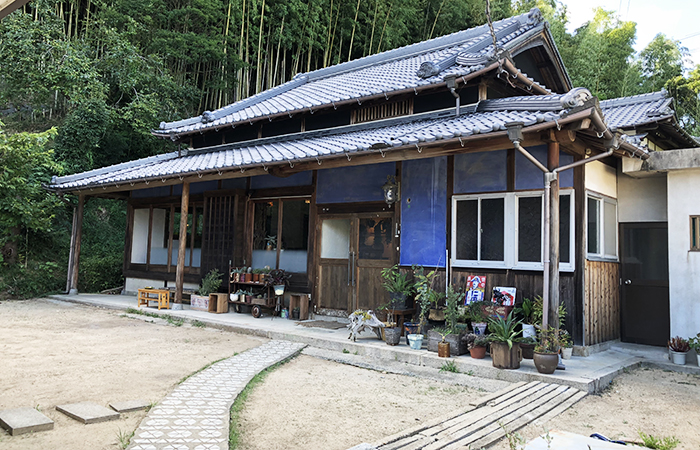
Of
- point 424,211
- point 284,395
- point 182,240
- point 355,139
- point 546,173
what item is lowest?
point 284,395

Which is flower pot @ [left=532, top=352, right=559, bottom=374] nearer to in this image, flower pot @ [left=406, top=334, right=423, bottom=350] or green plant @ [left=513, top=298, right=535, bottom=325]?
green plant @ [left=513, top=298, right=535, bottom=325]

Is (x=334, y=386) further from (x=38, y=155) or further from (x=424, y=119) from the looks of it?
(x=38, y=155)

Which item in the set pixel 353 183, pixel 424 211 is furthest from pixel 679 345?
pixel 353 183

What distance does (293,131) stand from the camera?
9.94 m

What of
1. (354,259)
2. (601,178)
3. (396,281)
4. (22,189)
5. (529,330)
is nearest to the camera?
(529,330)

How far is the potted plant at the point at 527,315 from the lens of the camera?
6.23 m

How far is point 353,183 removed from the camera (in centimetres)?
873

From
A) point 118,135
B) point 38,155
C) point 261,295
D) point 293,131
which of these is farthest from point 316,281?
point 118,135

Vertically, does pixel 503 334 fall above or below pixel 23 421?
above

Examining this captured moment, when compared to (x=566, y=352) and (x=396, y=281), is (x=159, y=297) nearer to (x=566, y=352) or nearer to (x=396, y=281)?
(x=396, y=281)

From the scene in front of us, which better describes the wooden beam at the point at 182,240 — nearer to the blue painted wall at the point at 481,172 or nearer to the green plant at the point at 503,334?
the blue painted wall at the point at 481,172

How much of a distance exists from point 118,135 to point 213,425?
50.5 ft

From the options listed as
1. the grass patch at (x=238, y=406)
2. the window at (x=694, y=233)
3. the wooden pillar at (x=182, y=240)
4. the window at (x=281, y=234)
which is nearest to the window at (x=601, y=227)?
the window at (x=694, y=233)

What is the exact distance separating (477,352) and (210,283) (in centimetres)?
605
